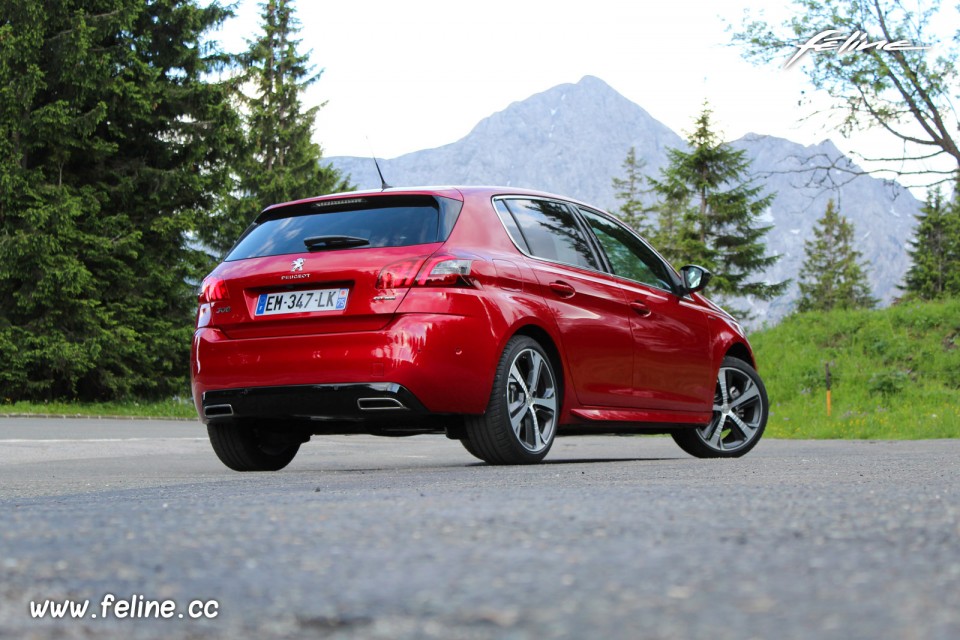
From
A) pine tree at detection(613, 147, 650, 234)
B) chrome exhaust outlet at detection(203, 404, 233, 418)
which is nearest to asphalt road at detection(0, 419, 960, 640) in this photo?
chrome exhaust outlet at detection(203, 404, 233, 418)

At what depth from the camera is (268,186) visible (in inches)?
1650

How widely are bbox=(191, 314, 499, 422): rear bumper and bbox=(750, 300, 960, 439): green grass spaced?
35.6ft

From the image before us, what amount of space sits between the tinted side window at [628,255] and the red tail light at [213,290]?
258cm

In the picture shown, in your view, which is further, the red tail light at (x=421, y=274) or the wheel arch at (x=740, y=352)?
the wheel arch at (x=740, y=352)

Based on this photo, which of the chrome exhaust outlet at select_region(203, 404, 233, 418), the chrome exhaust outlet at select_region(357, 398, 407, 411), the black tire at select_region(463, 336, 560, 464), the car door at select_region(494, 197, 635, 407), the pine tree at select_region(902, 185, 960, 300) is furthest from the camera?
the pine tree at select_region(902, 185, 960, 300)

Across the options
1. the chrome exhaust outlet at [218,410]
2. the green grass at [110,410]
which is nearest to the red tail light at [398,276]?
the chrome exhaust outlet at [218,410]

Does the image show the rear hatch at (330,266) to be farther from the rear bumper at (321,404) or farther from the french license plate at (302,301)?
the rear bumper at (321,404)

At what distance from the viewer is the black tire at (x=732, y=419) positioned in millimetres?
8844

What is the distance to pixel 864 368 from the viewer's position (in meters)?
22.6

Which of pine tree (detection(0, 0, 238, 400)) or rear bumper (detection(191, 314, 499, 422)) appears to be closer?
rear bumper (detection(191, 314, 499, 422))

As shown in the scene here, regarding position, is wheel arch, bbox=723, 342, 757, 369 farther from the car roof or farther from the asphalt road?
the asphalt road

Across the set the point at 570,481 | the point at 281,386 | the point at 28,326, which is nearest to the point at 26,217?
the point at 28,326

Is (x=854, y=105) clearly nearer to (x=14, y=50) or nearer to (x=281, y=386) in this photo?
(x=14, y=50)

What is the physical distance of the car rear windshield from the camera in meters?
6.67
